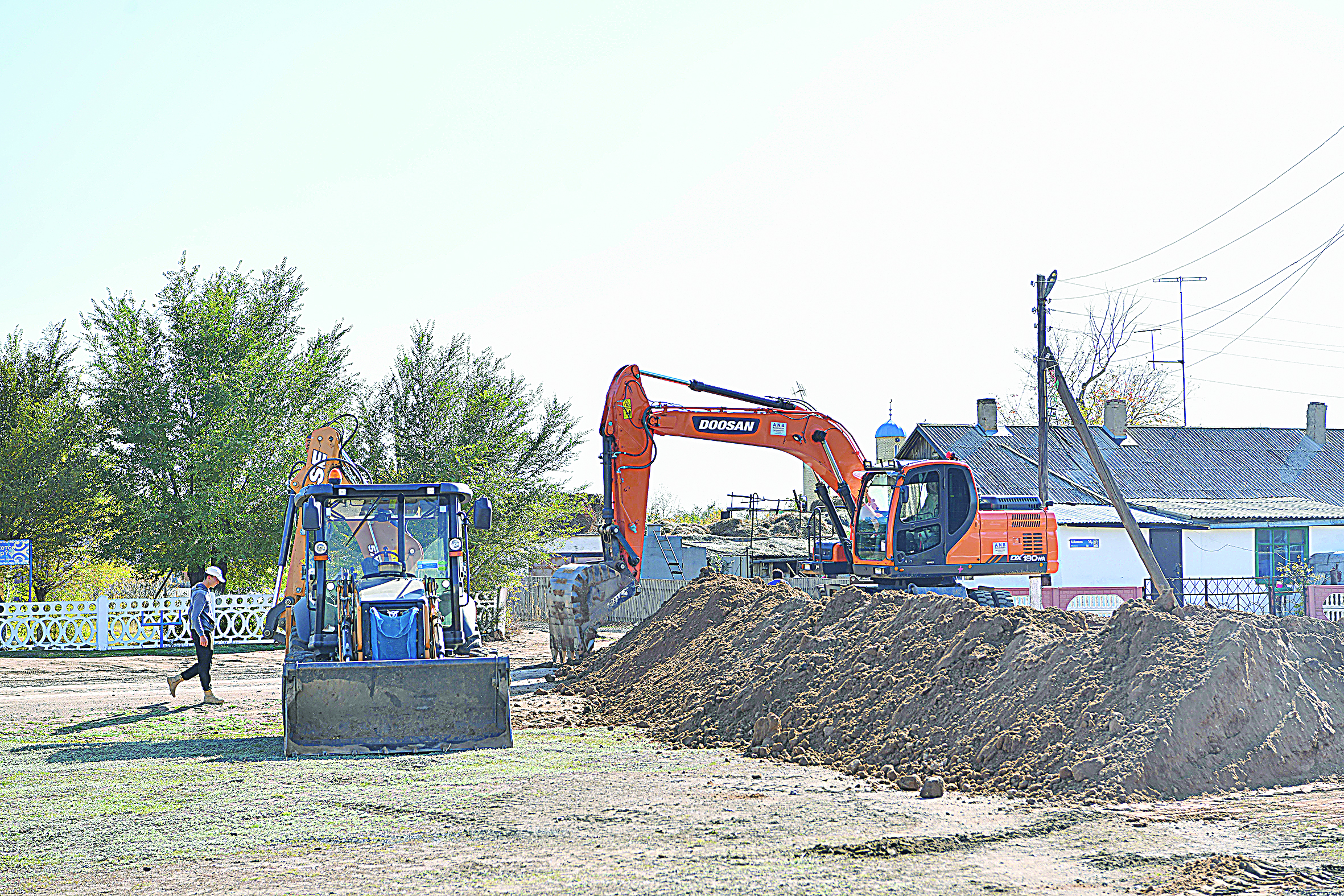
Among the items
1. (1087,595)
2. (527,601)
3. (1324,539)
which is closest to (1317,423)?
(1324,539)

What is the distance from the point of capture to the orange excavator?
18281mm

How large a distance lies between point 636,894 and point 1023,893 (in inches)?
82.1

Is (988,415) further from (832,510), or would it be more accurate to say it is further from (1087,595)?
(832,510)

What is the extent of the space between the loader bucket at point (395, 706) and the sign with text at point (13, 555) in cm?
1680

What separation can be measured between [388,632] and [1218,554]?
24.4m

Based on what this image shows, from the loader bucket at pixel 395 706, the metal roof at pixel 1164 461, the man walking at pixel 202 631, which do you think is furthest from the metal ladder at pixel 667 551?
the loader bucket at pixel 395 706

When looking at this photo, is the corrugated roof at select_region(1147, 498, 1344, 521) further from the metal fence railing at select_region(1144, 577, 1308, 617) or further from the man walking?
the man walking

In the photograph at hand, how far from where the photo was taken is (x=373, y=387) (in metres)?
32.0

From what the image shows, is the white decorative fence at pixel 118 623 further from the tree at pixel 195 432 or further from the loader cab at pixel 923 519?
the loader cab at pixel 923 519

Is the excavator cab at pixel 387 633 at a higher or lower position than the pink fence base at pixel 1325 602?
higher

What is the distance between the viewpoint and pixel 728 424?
750 inches

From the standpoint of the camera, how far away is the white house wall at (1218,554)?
29.5 meters

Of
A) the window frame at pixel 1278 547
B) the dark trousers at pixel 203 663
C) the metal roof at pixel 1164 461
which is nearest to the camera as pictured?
the dark trousers at pixel 203 663

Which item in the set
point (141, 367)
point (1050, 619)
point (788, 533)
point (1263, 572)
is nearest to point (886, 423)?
point (788, 533)
